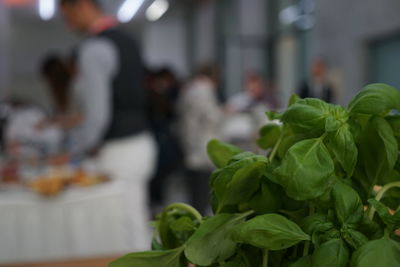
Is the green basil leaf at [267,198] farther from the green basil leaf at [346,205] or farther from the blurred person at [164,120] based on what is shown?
the blurred person at [164,120]

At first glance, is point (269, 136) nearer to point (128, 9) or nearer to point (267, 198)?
point (267, 198)

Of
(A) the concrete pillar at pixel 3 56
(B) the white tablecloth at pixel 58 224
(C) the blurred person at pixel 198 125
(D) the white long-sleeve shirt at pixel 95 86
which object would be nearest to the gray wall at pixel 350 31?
(C) the blurred person at pixel 198 125

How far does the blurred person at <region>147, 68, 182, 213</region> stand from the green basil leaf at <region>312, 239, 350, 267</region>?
→ 395 cm

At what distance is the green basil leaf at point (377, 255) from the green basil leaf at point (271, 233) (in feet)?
0.10

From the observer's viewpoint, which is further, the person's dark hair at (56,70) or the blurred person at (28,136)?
the person's dark hair at (56,70)

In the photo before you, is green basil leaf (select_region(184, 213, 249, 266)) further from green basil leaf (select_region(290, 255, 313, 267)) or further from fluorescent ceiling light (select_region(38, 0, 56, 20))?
fluorescent ceiling light (select_region(38, 0, 56, 20))

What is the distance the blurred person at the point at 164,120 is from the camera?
4.28 m

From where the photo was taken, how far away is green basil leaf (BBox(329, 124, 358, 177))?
330 millimetres

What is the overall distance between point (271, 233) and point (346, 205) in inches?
1.9

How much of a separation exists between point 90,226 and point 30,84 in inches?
441

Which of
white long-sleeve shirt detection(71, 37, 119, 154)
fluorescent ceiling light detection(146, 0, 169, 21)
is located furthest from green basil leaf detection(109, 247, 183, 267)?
fluorescent ceiling light detection(146, 0, 169, 21)

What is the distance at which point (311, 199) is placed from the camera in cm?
35

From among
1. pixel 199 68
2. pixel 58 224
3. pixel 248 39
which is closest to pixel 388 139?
pixel 58 224

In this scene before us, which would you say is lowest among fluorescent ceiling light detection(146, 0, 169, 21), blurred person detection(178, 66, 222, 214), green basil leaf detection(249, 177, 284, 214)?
blurred person detection(178, 66, 222, 214)
